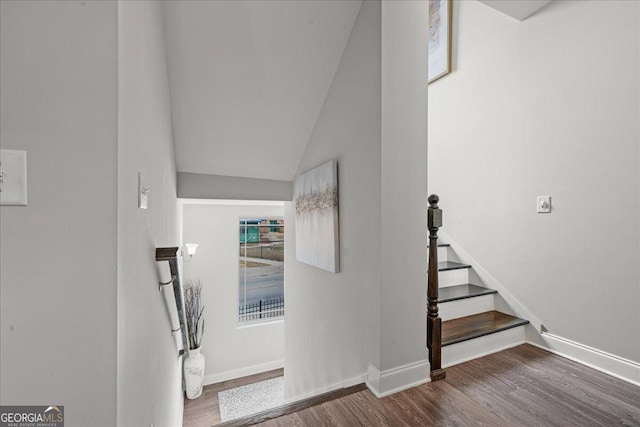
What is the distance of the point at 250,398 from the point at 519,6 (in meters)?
5.35

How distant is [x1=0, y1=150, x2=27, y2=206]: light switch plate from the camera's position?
27.9 inches

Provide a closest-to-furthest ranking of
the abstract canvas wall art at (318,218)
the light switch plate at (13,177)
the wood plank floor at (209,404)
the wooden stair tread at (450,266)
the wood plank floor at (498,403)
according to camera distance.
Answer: the light switch plate at (13,177) → the wood plank floor at (498,403) → the abstract canvas wall art at (318,218) → the wooden stair tread at (450,266) → the wood plank floor at (209,404)

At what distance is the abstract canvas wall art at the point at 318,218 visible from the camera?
6.86ft

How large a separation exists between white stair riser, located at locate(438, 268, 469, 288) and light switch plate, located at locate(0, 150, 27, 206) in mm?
2674

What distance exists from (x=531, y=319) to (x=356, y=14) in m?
2.49

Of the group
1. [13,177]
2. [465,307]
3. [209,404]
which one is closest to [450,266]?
[465,307]

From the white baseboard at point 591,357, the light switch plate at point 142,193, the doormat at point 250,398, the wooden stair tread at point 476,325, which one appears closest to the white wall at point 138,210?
the light switch plate at point 142,193

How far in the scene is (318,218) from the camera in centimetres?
234

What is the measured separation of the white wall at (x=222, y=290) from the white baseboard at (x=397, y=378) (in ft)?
11.7

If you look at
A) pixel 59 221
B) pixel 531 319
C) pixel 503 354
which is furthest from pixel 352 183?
pixel 531 319

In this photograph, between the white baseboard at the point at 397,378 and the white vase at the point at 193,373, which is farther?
the white vase at the point at 193,373

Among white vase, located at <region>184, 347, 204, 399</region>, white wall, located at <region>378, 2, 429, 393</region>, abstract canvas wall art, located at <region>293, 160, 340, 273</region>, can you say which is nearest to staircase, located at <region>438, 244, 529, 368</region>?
white wall, located at <region>378, 2, 429, 393</region>

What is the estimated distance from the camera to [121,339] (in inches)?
32.9

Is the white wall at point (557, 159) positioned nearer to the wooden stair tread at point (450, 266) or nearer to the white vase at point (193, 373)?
the wooden stair tread at point (450, 266)
